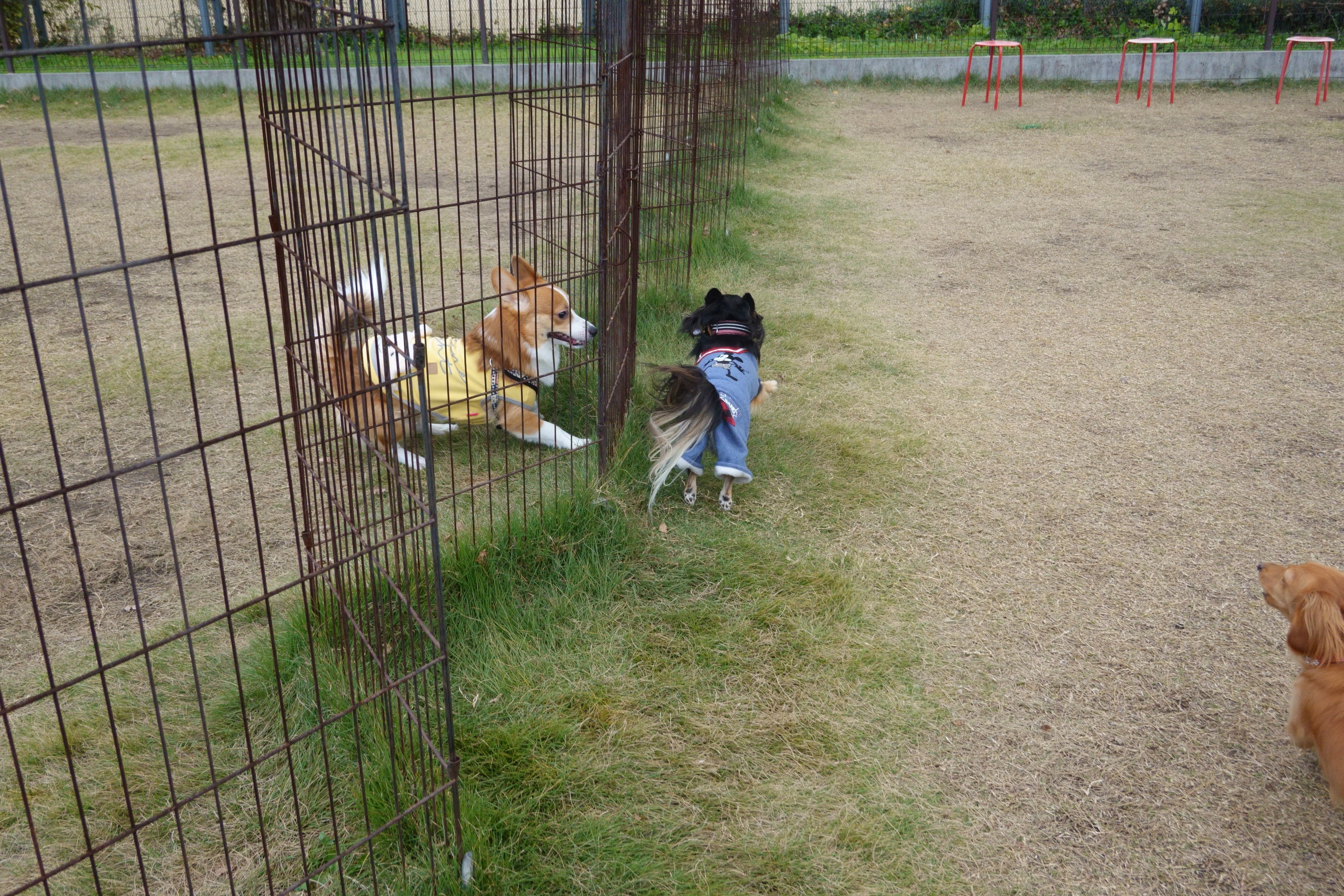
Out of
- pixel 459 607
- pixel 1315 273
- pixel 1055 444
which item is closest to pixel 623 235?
pixel 459 607

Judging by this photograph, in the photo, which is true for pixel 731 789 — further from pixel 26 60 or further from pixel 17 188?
pixel 26 60

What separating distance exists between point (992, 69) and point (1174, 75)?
2.54m

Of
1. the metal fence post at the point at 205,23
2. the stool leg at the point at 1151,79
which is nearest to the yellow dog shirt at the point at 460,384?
the metal fence post at the point at 205,23

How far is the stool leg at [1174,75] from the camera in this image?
40.9ft

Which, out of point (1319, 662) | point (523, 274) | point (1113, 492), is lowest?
point (1113, 492)

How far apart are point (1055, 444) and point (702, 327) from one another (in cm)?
167

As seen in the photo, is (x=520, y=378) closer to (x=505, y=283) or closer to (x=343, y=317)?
(x=505, y=283)

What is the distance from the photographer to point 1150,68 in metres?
13.9

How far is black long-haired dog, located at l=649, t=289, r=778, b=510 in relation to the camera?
3.63 meters

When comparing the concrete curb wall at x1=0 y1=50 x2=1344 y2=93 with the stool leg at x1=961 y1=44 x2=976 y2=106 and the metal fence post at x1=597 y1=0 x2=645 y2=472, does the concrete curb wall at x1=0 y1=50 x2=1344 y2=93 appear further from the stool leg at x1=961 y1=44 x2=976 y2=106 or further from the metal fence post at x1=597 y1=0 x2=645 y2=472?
the metal fence post at x1=597 y1=0 x2=645 y2=472

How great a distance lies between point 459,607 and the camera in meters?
3.09

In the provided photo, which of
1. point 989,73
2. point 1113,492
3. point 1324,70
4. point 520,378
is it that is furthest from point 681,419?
point 1324,70

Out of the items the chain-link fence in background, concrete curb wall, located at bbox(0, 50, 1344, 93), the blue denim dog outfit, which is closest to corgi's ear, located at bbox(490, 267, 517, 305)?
the blue denim dog outfit

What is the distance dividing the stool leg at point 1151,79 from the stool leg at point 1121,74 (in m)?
0.31
